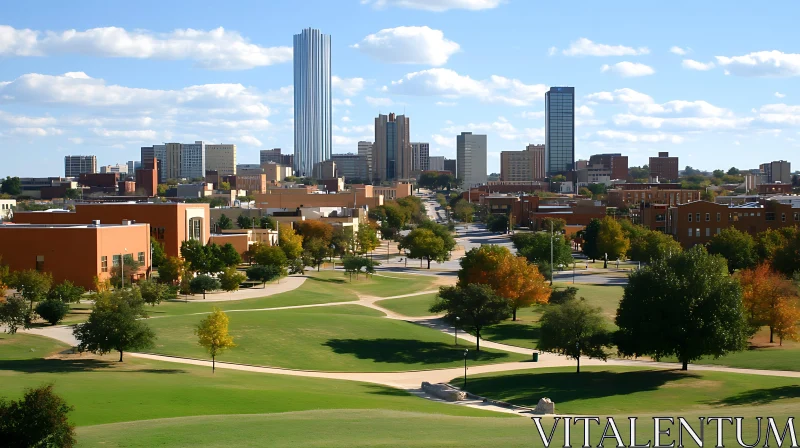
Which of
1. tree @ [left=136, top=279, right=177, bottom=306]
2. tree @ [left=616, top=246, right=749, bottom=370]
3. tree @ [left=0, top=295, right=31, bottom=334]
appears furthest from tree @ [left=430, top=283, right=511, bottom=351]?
tree @ [left=0, top=295, right=31, bottom=334]

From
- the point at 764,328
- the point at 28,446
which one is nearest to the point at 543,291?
the point at 764,328

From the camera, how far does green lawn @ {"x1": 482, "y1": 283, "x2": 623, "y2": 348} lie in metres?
63.2

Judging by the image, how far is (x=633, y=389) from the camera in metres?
42.9

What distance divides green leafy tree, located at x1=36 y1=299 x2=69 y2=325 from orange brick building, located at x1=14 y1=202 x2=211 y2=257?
31.5 meters

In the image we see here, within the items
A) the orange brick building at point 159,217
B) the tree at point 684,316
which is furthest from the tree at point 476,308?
the orange brick building at point 159,217

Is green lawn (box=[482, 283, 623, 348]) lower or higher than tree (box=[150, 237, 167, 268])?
lower

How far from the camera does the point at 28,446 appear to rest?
2400 cm

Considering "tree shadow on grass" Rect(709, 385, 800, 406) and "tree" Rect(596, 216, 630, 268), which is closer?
"tree shadow on grass" Rect(709, 385, 800, 406)

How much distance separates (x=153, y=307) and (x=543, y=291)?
29240 millimetres

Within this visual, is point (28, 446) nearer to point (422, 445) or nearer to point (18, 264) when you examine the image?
point (422, 445)

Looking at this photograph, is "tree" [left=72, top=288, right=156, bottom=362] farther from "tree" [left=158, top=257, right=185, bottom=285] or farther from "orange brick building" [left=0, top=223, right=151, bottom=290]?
"tree" [left=158, top=257, right=185, bottom=285]

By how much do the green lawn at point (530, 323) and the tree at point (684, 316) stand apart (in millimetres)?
13509

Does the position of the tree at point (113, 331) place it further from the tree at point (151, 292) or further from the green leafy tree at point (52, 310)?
the tree at point (151, 292)

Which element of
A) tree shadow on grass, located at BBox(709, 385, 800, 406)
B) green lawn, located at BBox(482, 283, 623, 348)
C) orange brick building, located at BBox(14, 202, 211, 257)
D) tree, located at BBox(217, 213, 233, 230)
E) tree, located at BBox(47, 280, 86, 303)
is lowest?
green lawn, located at BBox(482, 283, 623, 348)
